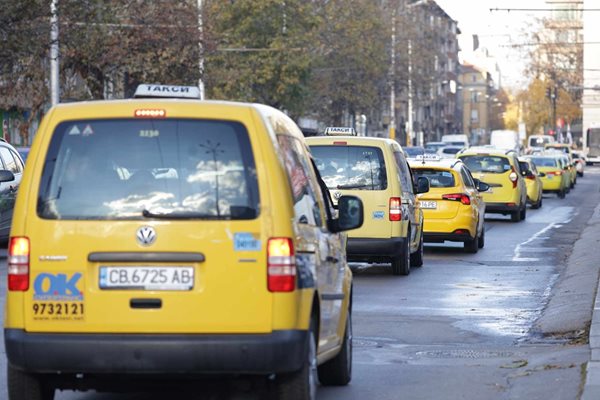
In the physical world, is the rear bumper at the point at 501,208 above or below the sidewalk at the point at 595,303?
below

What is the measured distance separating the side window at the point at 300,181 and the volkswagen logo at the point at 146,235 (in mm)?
768

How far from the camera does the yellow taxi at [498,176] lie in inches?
1345

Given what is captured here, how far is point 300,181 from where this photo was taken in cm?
871

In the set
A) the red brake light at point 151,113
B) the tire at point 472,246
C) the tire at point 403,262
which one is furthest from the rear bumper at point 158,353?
the tire at point 472,246

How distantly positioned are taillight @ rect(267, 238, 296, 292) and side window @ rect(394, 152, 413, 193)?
11.1 meters

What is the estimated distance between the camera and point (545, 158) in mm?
56594

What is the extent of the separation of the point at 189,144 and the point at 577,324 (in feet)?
21.6

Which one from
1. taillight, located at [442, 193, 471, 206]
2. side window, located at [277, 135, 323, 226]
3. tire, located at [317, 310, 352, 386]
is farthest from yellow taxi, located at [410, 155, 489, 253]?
side window, located at [277, 135, 323, 226]

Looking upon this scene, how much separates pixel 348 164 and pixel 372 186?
43cm

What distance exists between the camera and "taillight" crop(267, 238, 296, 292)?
802 centimetres

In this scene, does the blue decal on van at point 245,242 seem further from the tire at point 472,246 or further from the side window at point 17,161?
the tire at point 472,246

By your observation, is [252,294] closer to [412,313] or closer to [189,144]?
[189,144]

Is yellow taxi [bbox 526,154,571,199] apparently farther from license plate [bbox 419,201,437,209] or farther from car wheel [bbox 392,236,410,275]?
car wheel [bbox 392,236,410,275]

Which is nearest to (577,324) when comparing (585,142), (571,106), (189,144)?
(189,144)
